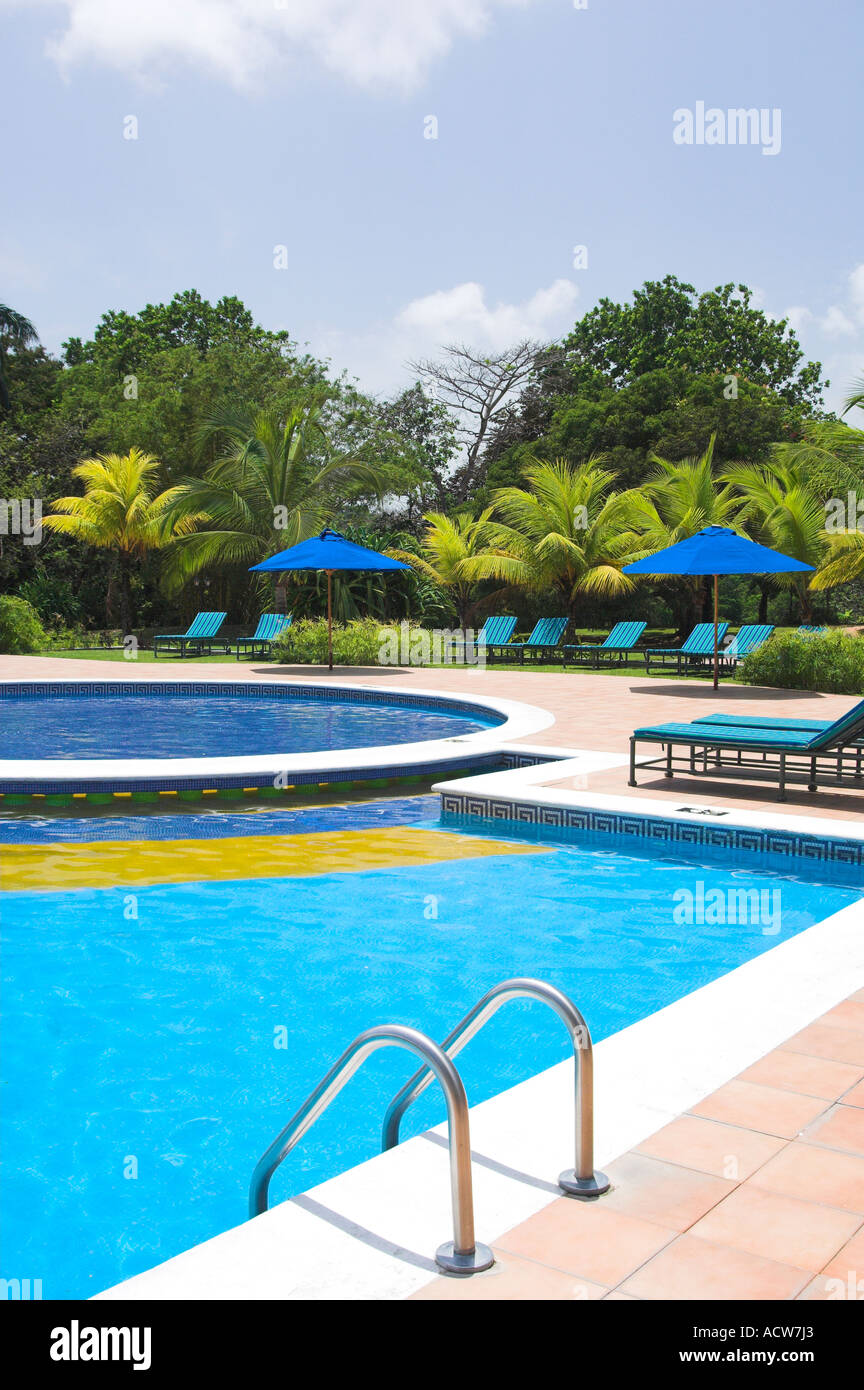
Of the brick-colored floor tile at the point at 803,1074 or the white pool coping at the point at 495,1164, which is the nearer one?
the white pool coping at the point at 495,1164

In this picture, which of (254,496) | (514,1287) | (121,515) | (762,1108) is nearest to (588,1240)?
(514,1287)

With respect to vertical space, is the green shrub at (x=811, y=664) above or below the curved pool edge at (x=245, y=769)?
above

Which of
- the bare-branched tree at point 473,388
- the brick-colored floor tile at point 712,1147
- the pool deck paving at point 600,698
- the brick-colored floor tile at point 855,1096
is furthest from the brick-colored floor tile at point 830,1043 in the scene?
the bare-branched tree at point 473,388

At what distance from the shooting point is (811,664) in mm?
16562

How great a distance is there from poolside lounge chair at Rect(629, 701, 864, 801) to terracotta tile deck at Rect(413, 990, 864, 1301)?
5.00 m

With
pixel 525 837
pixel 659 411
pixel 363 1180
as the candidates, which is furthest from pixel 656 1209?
pixel 659 411

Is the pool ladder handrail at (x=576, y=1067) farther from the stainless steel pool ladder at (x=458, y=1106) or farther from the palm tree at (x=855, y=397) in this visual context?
the palm tree at (x=855, y=397)

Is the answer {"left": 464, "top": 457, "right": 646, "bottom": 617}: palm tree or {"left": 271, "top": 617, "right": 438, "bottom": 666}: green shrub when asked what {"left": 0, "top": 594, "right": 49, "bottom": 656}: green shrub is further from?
{"left": 464, "top": 457, "right": 646, "bottom": 617}: palm tree

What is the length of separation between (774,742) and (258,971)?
4763 mm

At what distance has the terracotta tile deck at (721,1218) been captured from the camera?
2516 mm

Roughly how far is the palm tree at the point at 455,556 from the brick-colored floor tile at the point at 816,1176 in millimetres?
22511

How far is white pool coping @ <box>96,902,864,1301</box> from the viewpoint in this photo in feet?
8.33

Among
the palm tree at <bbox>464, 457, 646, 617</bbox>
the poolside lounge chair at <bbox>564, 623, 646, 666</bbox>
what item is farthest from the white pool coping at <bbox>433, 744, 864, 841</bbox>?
the palm tree at <bbox>464, 457, 646, 617</bbox>

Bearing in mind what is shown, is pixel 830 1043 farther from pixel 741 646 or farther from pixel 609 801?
pixel 741 646
